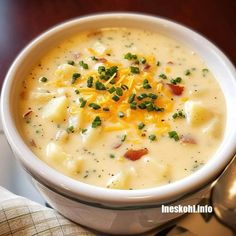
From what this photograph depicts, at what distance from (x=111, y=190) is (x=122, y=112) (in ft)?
1.08

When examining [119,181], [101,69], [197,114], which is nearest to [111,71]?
[101,69]

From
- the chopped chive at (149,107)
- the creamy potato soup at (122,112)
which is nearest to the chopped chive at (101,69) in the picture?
the creamy potato soup at (122,112)

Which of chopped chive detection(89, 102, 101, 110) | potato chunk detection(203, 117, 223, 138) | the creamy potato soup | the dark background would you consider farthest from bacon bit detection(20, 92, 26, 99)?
the dark background

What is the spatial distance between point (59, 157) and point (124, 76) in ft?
1.34

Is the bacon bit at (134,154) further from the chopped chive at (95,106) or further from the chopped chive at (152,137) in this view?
the chopped chive at (95,106)

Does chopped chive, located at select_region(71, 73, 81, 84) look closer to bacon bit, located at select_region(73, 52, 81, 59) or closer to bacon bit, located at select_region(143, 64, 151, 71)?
bacon bit, located at select_region(73, 52, 81, 59)

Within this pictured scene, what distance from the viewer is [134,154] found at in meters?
1.42

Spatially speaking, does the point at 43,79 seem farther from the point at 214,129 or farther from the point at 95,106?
the point at 214,129

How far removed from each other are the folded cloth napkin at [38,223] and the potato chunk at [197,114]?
1.09ft

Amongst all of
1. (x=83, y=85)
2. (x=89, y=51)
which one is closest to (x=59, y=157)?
(x=83, y=85)

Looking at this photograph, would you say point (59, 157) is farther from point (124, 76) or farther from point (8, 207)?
point (124, 76)

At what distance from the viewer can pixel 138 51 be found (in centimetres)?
182

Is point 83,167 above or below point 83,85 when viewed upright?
below

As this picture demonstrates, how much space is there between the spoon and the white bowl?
0.24 m
